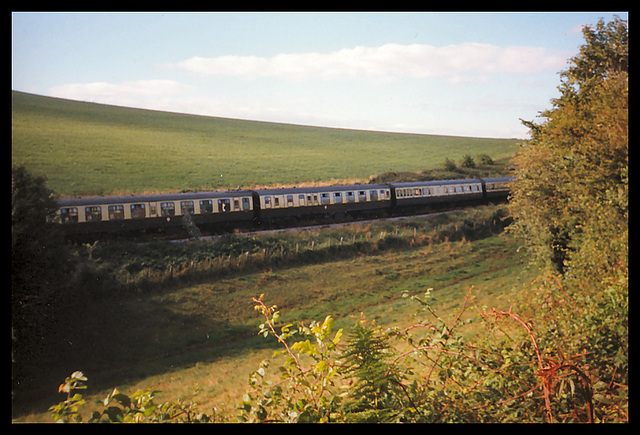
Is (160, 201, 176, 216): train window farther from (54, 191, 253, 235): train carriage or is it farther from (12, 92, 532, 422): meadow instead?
(12, 92, 532, 422): meadow

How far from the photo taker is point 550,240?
10.0 meters

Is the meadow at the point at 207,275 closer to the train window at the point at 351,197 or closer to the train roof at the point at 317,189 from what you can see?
the train roof at the point at 317,189

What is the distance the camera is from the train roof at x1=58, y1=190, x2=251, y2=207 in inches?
603

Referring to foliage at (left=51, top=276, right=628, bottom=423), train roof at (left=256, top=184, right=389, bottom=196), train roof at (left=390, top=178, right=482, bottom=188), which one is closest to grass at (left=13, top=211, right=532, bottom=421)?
foliage at (left=51, top=276, right=628, bottom=423)

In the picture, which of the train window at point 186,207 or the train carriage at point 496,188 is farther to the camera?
the train carriage at point 496,188

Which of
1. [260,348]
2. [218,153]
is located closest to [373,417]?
[260,348]

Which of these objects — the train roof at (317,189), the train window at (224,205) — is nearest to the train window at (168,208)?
the train window at (224,205)

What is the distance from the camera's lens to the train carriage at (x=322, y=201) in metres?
21.5

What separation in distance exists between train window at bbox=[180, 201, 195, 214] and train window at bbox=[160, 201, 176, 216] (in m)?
0.36

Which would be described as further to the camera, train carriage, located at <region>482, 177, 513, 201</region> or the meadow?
train carriage, located at <region>482, 177, 513, 201</region>

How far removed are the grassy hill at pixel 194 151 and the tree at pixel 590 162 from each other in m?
8.78

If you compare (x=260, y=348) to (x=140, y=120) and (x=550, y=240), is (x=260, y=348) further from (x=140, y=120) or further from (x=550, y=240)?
(x=140, y=120)
